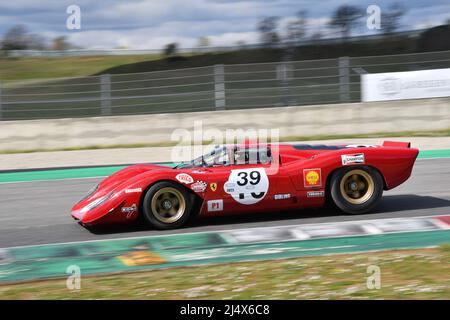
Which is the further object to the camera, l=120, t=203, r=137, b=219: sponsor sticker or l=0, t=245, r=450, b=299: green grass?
l=120, t=203, r=137, b=219: sponsor sticker

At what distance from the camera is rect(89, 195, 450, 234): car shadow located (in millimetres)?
8258

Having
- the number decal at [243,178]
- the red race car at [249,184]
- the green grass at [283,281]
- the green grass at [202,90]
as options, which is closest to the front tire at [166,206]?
the red race car at [249,184]

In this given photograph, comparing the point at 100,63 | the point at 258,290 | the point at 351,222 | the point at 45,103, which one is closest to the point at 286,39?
the point at 100,63

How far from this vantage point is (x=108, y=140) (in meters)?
17.0

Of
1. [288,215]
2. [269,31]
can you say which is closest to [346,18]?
[269,31]

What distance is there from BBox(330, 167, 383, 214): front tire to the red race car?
0.04 ft

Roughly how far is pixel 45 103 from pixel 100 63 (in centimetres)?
1811

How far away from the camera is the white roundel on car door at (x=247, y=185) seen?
7.98 m

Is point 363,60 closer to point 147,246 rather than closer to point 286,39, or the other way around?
point 147,246

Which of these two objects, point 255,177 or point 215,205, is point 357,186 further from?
point 215,205

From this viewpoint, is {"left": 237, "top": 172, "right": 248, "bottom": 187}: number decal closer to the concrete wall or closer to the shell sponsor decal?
the shell sponsor decal

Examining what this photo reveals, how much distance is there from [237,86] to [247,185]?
9.77 meters

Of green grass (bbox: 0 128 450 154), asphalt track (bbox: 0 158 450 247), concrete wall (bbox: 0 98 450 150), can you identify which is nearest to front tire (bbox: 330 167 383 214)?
asphalt track (bbox: 0 158 450 247)

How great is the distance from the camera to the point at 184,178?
7844 millimetres
